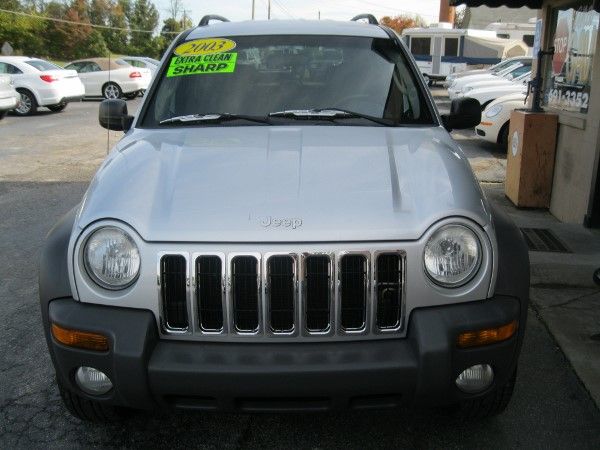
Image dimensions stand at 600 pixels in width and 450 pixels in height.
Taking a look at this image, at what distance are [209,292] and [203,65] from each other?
1.83 m

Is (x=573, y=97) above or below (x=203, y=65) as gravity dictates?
below

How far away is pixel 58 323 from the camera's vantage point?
2488 millimetres

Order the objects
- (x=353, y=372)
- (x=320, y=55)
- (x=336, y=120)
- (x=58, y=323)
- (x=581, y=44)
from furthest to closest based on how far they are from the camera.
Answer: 1. (x=581, y=44)
2. (x=320, y=55)
3. (x=336, y=120)
4. (x=58, y=323)
5. (x=353, y=372)

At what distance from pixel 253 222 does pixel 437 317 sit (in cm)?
77

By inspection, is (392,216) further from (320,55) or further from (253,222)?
(320,55)

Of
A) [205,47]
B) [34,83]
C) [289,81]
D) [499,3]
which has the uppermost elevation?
[499,3]

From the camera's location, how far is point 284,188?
104 inches

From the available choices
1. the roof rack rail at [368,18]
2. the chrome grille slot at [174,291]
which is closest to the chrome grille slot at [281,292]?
the chrome grille slot at [174,291]

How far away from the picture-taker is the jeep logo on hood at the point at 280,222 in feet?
8.04

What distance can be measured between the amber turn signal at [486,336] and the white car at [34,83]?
17816 mm

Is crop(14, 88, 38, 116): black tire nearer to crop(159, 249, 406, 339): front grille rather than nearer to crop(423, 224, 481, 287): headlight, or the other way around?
crop(159, 249, 406, 339): front grille

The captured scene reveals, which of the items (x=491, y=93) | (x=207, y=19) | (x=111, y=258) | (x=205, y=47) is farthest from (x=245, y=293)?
(x=491, y=93)

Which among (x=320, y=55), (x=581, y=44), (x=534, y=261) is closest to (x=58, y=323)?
(x=320, y=55)

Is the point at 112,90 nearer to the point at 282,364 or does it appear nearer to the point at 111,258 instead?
the point at 111,258
